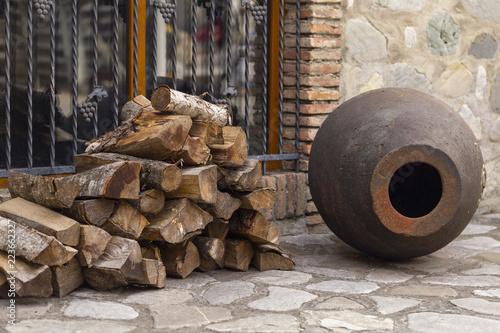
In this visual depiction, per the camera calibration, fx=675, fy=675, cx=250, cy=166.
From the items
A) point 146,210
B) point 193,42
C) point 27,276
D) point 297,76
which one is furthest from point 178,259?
point 297,76

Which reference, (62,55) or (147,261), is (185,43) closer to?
(62,55)

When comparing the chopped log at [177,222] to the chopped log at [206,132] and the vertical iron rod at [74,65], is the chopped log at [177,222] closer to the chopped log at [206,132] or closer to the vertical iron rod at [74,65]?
the chopped log at [206,132]

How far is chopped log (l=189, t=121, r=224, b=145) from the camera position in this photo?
3262 millimetres

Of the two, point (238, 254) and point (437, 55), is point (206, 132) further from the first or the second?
point (437, 55)

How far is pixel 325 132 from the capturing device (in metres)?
3.60

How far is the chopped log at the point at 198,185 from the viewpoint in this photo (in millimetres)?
3053

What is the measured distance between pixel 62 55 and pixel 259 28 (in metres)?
1.36

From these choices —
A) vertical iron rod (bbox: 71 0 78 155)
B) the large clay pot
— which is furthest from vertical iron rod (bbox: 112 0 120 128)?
the large clay pot

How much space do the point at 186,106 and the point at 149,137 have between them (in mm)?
273

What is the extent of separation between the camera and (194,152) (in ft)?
10.3

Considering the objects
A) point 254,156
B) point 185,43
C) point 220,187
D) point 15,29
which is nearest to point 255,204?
point 220,187

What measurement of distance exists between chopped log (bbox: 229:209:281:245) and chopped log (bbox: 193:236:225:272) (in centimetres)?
12

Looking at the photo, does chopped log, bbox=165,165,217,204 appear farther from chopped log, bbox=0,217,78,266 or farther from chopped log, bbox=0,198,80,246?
chopped log, bbox=0,217,78,266

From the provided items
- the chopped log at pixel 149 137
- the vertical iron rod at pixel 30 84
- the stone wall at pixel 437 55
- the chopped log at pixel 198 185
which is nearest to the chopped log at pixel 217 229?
the chopped log at pixel 198 185
